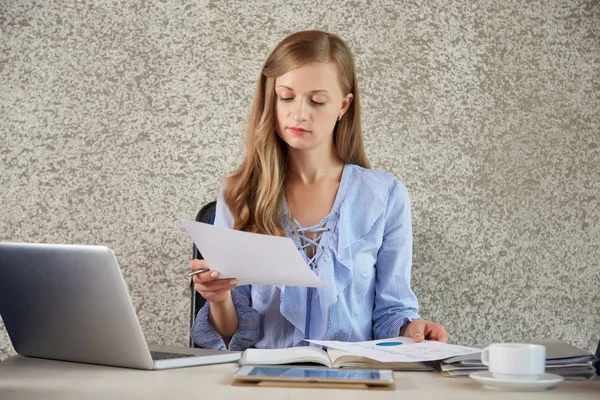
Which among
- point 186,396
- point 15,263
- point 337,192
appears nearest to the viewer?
point 186,396

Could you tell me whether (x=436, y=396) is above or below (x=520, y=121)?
below

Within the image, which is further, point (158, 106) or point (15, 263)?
point (158, 106)

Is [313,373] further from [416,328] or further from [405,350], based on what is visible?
[416,328]

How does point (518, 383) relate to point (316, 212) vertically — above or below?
below

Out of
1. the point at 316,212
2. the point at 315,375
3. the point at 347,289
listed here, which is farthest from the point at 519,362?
the point at 316,212

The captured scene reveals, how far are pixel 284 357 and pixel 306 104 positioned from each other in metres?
0.75

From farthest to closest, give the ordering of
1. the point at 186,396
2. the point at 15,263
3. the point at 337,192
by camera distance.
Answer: the point at 337,192 → the point at 15,263 → the point at 186,396

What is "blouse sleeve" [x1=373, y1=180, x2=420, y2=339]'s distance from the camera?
67.9 inches

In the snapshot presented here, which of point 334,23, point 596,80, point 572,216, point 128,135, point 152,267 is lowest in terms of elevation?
point 152,267

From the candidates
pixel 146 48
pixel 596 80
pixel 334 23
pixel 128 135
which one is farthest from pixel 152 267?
pixel 596 80

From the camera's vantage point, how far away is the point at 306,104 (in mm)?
1740

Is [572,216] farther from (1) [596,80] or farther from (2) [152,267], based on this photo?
(2) [152,267]

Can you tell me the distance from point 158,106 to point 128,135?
0.42 feet

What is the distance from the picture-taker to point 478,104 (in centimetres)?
228
